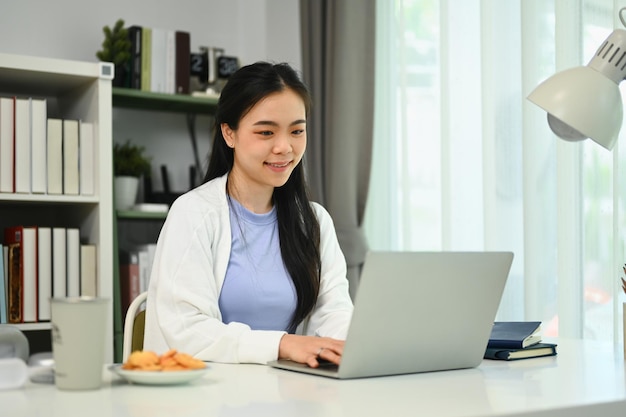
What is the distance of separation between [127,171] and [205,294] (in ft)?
5.19

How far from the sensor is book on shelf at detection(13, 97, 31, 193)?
265cm

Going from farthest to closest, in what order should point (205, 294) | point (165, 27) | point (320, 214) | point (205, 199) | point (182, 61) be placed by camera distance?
point (165, 27) → point (182, 61) → point (320, 214) → point (205, 199) → point (205, 294)

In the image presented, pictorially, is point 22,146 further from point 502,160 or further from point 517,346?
point 517,346

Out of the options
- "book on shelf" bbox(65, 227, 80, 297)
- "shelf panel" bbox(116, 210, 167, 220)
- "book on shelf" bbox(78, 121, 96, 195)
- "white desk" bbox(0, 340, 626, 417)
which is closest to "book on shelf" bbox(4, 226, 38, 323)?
"book on shelf" bbox(65, 227, 80, 297)

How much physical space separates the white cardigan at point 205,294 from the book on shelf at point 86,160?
1039mm

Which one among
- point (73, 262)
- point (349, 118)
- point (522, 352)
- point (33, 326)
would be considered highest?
point (349, 118)

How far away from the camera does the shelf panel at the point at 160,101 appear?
9.84 ft

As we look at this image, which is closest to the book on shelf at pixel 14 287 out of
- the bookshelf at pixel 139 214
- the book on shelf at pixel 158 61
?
the bookshelf at pixel 139 214

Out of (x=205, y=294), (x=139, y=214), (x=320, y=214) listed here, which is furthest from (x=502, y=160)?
(x=139, y=214)

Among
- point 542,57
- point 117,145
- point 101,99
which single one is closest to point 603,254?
point 542,57

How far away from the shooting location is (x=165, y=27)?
3365 mm

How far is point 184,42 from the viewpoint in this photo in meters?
3.14

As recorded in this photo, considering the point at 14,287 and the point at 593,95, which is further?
the point at 14,287

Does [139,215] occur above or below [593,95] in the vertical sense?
below
